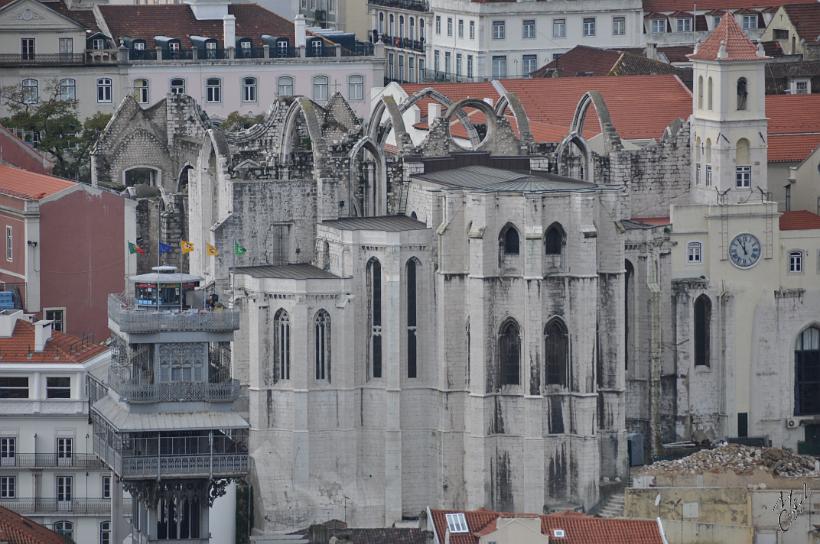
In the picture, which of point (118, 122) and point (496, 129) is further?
point (118, 122)

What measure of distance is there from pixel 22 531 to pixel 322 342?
13.9m

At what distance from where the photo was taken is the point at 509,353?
497 ft

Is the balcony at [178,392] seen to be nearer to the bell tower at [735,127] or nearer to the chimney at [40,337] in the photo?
the chimney at [40,337]

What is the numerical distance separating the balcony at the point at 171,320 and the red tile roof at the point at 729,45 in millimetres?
28499

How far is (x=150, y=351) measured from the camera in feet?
474

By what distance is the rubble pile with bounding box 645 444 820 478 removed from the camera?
15350 centimetres

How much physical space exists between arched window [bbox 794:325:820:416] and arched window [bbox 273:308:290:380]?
71.1 ft

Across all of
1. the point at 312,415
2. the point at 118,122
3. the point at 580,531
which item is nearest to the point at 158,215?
the point at 118,122

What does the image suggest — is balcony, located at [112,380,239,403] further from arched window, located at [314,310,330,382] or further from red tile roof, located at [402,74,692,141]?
red tile roof, located at [402,74,692,141]

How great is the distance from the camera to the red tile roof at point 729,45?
16575cm

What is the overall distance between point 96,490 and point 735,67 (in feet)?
101

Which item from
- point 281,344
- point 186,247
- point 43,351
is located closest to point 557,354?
point 281,344

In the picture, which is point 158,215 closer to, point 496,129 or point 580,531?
point 496,129

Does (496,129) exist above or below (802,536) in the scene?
above
